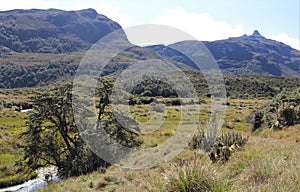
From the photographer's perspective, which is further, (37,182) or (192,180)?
(37,182)

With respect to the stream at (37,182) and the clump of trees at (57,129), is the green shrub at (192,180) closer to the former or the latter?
the clump of trees at (57,129)

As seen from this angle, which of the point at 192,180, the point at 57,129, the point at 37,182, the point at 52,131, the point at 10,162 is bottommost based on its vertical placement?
the point at 10,162

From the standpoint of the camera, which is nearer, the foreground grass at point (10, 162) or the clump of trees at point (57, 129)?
the clump of trees at point (57, 129)

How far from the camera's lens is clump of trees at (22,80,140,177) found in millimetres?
21328

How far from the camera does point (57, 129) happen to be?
74.3 feet

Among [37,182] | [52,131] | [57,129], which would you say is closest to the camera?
[37,182]

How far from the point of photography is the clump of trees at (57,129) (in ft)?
70.0

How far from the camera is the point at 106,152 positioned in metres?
19.5

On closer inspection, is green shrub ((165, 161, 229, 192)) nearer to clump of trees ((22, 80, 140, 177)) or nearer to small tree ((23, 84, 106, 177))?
clump of trees ((22, 80, 140, 177))

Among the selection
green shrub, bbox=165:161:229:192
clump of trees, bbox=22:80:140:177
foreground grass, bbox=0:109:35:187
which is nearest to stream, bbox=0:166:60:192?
foreground grass, bbox=0:109:35:187

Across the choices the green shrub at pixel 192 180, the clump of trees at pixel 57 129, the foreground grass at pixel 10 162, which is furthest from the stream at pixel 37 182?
the green shrub at pixel 192 180

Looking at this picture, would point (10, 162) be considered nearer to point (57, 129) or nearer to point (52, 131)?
point (52, 131)

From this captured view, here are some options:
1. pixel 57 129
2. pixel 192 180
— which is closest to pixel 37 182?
pixel 57 129

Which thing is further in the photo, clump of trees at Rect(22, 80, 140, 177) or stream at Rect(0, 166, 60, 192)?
clump of trees at Rect(22, 80, 140, 177)
